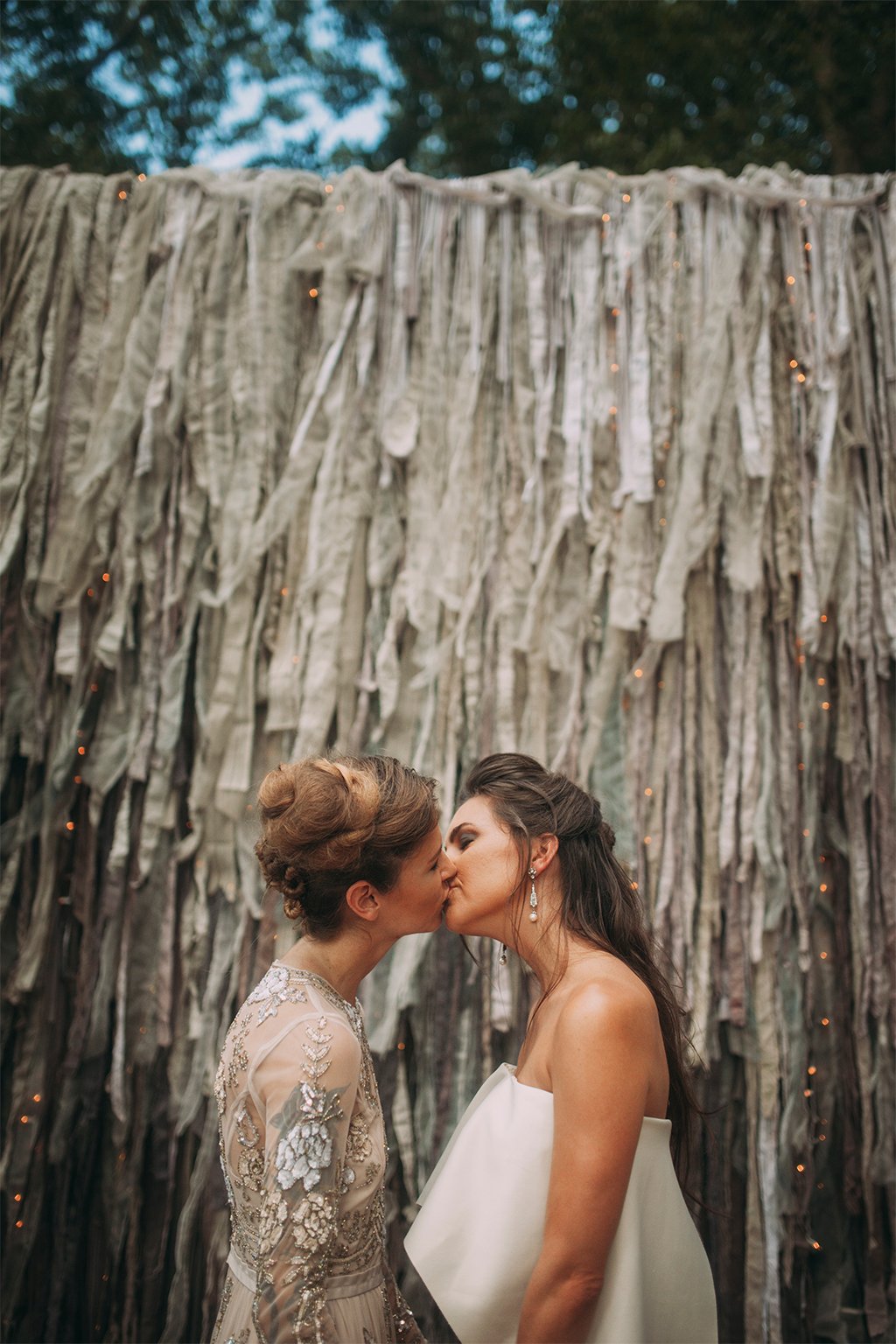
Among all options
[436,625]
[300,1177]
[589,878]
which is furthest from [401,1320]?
[436,625]

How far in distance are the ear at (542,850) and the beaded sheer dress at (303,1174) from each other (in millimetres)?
398

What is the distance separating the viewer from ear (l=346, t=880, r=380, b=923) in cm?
159

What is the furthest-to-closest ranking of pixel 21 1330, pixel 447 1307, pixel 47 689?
1. pixel 47 689
2. pixel 21 1330
3. pixel 447 1307

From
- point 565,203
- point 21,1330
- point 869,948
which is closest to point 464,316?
point 565,203

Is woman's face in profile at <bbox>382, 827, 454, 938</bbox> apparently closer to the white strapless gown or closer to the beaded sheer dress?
the beaded sheer dress

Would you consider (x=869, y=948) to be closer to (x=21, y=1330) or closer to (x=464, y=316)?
(x=464, y=316)

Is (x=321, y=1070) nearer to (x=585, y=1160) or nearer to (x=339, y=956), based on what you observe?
(x=339, y=956)

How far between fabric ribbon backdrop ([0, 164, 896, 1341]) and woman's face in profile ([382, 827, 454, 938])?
0.80m

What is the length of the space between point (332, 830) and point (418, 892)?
0.69 feet

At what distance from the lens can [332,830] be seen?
153cm

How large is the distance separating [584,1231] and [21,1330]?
185cm

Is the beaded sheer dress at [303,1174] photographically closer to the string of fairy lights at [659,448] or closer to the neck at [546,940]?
the neck at [546,940]

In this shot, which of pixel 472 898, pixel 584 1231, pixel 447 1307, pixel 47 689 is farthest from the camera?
pixel 47 689

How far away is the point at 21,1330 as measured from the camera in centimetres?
245
